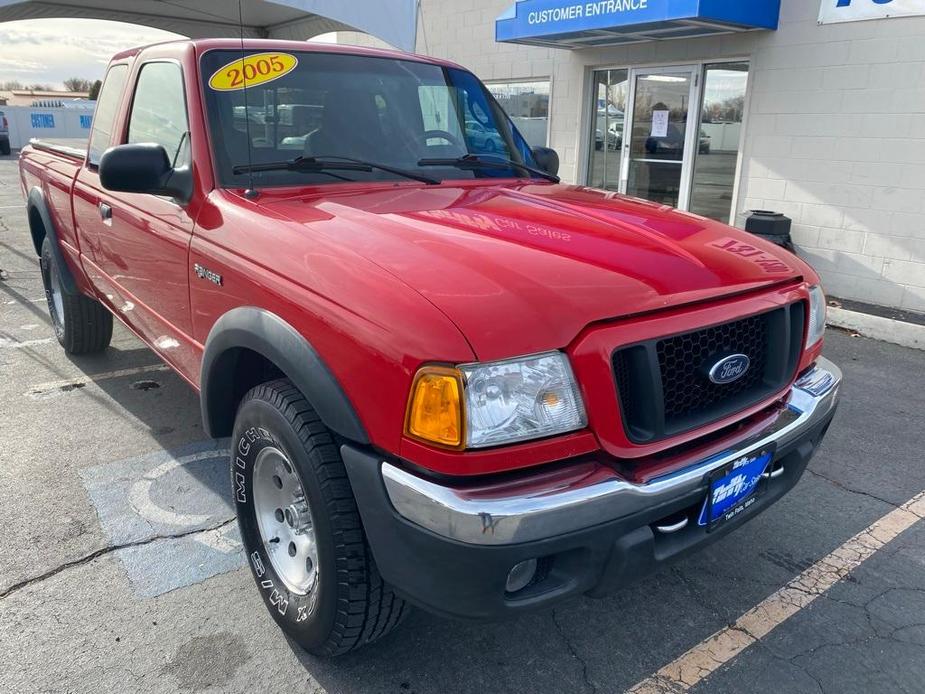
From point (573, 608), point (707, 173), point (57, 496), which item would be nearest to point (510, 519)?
point (573, 608)

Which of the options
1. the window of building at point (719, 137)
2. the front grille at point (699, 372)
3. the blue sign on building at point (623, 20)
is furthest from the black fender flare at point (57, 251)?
the window of building at point (719, 137)

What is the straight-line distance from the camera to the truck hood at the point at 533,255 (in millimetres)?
1865

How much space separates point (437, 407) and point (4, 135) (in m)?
29.6

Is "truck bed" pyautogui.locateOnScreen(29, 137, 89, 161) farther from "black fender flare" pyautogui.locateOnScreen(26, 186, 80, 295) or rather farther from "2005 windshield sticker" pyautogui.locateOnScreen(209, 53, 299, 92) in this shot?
"2005 windshield sticker" pyautogui.locateOnScreen(209, 53, 299, 92)

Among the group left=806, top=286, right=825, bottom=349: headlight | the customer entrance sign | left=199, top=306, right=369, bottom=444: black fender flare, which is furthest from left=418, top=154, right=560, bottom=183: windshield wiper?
the customer entrance sign

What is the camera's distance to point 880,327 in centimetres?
629

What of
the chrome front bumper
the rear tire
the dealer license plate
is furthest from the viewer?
the rear tire

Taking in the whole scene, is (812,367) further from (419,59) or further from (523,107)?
(523,107)

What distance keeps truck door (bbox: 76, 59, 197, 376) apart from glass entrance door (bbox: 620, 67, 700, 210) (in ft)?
22.3

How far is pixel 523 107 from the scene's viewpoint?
36.9 feet

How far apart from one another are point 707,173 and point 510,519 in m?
7.96

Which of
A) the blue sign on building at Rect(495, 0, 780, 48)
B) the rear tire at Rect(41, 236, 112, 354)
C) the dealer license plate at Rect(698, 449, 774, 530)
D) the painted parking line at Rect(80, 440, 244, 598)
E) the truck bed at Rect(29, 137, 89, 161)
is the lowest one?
the painted parking line at Rect(80, 440, 244, 598)

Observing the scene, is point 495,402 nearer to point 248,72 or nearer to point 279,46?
point 248,72

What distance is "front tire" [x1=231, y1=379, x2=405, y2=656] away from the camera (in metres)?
2.03
